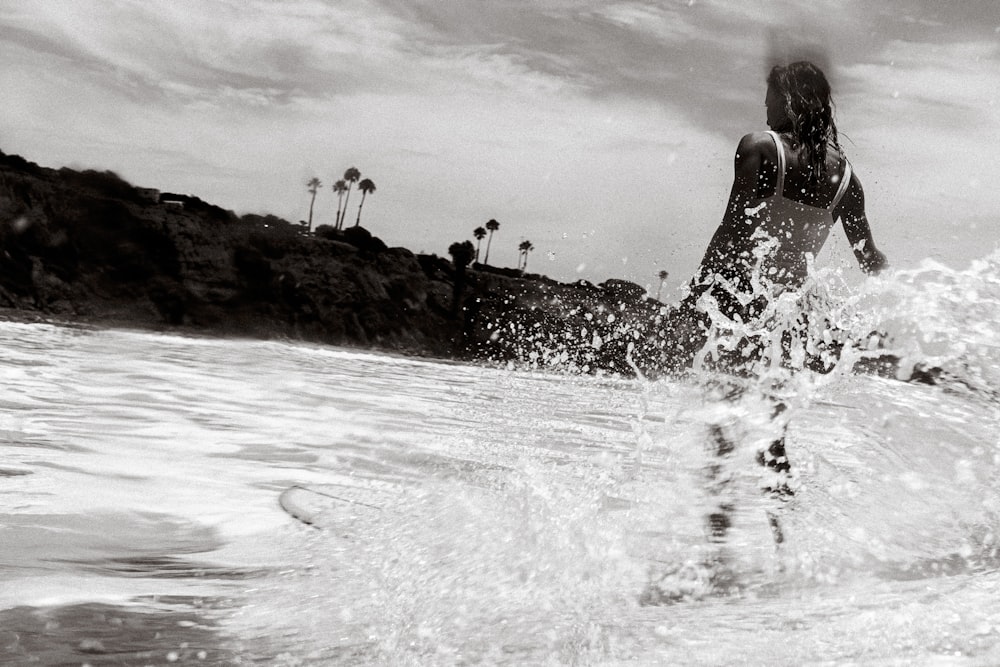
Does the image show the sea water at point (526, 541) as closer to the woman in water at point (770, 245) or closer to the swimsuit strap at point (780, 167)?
the woman in water at point (770, 245)

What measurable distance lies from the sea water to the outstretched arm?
13cm

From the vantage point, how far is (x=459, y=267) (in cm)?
6147

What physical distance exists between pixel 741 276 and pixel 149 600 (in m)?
2.05

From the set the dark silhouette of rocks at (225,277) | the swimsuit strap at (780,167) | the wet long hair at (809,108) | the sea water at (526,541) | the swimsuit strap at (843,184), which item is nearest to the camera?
the sea water at (526,541)

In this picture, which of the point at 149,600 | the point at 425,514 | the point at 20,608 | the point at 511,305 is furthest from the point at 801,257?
the point at 511,305

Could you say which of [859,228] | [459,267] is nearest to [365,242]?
[459,267]

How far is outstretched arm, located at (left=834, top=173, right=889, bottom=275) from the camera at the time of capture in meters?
3.16

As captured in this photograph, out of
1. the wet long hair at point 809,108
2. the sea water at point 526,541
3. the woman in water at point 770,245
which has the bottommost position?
the sea water at point 526,541

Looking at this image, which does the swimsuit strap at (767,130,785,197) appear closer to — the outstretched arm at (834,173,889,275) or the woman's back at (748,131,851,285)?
the woman's back at (748,131,851,285)

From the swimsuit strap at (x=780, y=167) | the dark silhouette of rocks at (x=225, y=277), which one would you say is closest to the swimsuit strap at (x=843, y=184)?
the swimsuit strap at (x=780, y=167)

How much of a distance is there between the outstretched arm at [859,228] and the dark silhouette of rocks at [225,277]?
46.5 meters

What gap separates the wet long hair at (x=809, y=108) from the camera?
2967mm

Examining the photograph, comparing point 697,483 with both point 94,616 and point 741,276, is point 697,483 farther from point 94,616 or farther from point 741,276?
point 94,616

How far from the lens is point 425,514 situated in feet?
11.7
